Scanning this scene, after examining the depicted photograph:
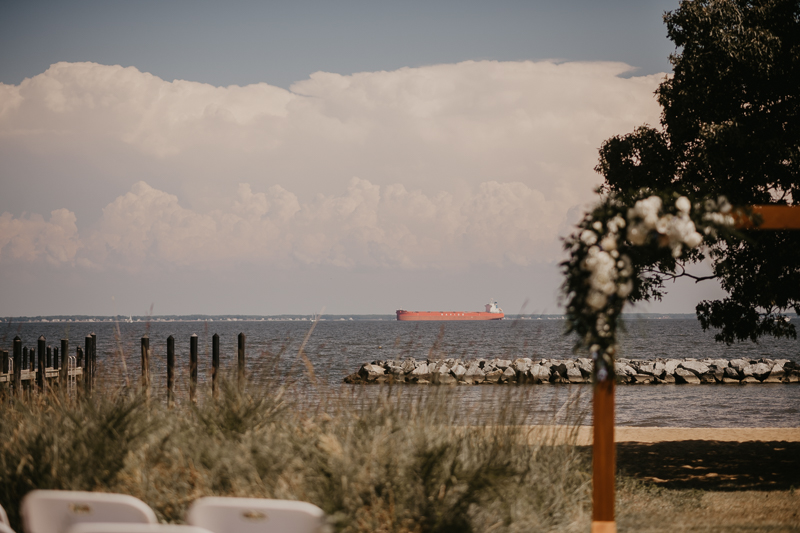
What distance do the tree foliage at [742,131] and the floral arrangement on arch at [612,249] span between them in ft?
9.81

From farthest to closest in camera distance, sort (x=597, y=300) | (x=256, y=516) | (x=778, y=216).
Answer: (x=778, y=216), (x=597, y=300), (x=256, y=516)

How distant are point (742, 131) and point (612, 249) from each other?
455 centimetres

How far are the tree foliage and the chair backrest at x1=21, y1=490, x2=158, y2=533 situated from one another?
5.84m

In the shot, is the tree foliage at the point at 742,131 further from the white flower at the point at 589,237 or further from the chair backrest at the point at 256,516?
the chair backrest at the point at 256,516

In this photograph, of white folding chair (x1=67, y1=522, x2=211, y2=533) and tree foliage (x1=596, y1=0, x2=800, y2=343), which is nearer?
white folding chair (x1=67, y1=522, x2=211, y2=533)

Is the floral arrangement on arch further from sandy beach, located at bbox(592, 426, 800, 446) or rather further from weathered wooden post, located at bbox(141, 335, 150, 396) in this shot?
sandy beach, located at bbox(592, 426, 800, 446)

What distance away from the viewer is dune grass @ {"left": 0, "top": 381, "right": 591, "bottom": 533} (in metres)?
3.56

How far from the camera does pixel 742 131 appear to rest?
23.2ft

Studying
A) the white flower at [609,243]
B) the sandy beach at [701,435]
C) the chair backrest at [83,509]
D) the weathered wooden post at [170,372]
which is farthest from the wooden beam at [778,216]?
the sandy beach at [701,435]

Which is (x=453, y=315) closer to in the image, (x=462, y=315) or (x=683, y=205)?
(x=462, y=315)

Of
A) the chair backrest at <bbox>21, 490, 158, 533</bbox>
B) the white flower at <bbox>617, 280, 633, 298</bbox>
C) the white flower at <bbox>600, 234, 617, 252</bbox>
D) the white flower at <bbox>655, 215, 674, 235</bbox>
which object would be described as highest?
the white flower at <bbox>655, 215, 674, 235</bbox>

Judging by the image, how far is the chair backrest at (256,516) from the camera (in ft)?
7.38

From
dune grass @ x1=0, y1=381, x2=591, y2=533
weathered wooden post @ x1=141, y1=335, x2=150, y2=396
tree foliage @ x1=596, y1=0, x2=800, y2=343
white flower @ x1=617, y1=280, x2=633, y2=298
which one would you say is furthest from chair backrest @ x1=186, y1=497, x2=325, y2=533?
tree foliage @ x1=596, y1=0, x2=800, y2=343

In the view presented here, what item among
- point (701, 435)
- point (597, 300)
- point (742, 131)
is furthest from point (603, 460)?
point (701, 435)
